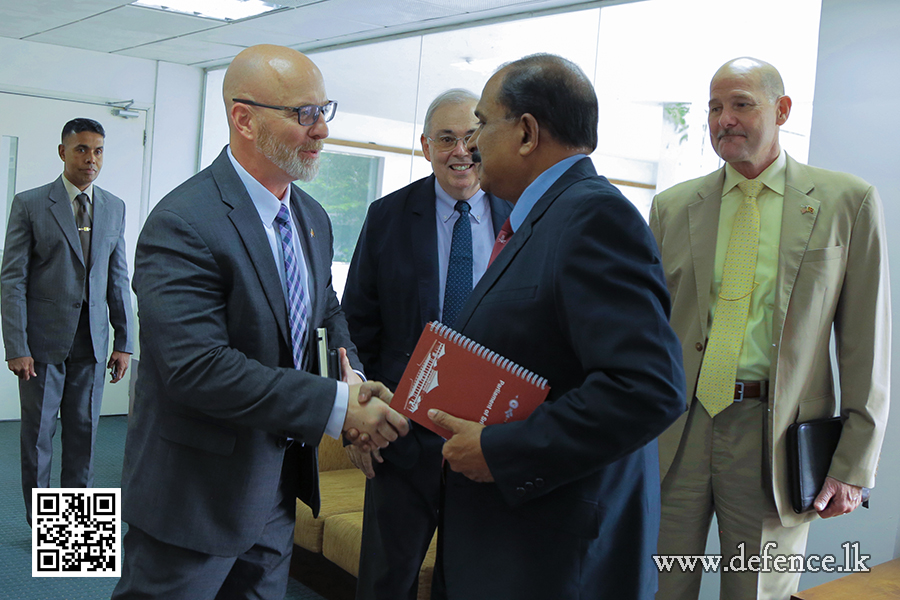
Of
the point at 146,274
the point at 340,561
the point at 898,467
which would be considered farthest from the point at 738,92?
the point at 340,561

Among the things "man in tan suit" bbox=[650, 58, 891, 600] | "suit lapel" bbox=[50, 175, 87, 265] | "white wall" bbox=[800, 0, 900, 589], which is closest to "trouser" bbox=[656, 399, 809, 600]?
"man in tan suit" bbox=[650, 58, 891, 600]

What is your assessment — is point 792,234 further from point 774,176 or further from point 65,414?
point 65,414

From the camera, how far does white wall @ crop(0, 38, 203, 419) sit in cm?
625

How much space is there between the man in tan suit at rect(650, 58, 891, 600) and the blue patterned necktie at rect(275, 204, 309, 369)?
46.0 inches

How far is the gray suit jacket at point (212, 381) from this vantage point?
1589 mm

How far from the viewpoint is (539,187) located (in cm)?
146

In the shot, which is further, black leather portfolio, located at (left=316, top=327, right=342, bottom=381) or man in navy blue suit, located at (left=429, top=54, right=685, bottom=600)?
black leather portfolio, located at (left=316, top=327, right=342, bottom=381)

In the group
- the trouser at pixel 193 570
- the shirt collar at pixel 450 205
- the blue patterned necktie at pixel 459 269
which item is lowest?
the trouser at pixel 193 570

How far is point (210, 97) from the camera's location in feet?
23.0

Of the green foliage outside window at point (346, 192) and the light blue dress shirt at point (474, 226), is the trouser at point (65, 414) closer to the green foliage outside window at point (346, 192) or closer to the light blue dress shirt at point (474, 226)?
the green foliage outside window at point (346, 192)

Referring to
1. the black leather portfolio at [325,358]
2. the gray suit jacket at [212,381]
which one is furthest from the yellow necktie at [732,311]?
the gray suit jacket at [212,381]

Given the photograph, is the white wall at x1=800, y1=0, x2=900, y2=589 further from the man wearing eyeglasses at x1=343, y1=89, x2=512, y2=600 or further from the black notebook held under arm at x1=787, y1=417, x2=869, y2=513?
the man wearing eyeglasses at x1=343, y1=89, x2=512, y2=600

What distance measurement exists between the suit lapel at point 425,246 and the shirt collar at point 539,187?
0.80m

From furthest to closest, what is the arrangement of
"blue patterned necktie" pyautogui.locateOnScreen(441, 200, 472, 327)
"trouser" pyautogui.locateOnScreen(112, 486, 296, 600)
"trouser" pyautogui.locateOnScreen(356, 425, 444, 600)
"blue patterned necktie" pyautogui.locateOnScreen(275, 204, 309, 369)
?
"blue patterned necktie" pyautogui.locateOnScreen(441, 200, 472, 327), "trouser" pyautogui.locateOnScreen(356, 425, 444, 600), "blue patterned necktie" pyautogui.locateOnScreen(275, 204, 309, 369), "trouser" pyautogui.locateOnScreen(112, 486, 296, 600)
